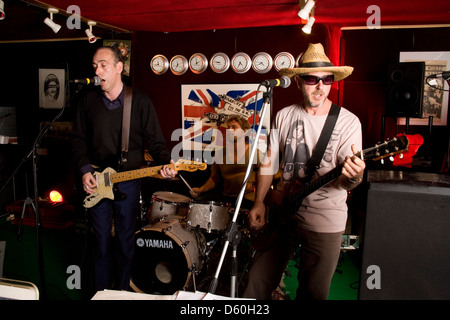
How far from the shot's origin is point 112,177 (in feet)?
9.26

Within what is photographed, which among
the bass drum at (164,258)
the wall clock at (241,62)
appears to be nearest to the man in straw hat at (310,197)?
the bass drum at (164,258)

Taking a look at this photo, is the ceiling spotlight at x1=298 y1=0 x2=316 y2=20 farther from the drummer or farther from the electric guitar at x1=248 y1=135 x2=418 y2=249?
the electric guitar at x1=248 y1=135 x2=418 y2=249

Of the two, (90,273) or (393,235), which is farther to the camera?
(90,273)

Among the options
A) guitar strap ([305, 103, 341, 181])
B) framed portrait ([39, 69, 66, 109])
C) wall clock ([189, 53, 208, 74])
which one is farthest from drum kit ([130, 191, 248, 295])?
framed portrait ([39, 69, 66, 109])

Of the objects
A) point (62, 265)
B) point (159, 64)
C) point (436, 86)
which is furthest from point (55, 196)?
point (436, 86)

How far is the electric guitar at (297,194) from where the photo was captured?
1.78 m

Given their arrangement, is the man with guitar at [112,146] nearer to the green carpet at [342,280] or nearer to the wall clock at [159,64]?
the green carpet at [342,280]

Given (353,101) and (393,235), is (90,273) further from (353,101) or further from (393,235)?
(353,101)

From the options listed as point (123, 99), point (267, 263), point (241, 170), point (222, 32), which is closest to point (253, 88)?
point (222, 32)

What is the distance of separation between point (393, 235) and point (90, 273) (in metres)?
3.28

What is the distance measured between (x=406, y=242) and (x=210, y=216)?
85.6 inches

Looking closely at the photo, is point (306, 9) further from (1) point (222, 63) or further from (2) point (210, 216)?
(2) point (210, 216)

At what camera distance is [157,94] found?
16.6 feet

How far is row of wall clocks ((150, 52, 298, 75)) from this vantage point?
4.47 m
